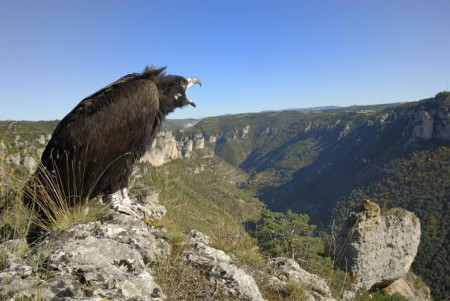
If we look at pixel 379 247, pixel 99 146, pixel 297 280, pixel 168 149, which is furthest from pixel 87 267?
pixel 168 149

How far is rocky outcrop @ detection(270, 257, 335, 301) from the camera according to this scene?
338 centimetres

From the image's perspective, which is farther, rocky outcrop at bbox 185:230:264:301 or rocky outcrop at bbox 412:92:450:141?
rocky outcrop at bbox 412:92:450:141

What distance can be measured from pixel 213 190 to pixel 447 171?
216 feet

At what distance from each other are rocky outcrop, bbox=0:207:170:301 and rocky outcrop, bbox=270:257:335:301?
1490 millimetres

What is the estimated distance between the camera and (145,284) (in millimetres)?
2035

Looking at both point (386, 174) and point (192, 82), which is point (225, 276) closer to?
point (192, 82)

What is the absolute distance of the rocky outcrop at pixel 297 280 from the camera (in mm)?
3381

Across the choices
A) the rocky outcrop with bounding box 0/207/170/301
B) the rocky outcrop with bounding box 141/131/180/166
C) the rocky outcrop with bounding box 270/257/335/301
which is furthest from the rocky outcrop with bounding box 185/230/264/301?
the rocky outcrop with bounding box 141/131/180/166

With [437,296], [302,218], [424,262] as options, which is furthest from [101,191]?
[424,262]

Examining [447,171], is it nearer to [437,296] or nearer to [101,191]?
[437,296]

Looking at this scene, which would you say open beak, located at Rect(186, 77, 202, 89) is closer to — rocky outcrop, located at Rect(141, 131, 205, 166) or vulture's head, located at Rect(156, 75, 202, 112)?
vulture's head, located at Rect(156, 75, 202, 112)

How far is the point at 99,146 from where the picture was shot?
3.47m

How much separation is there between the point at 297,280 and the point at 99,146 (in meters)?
2.85

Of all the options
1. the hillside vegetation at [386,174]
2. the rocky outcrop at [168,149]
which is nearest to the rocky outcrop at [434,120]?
the hillside vegetation at [386,174]
